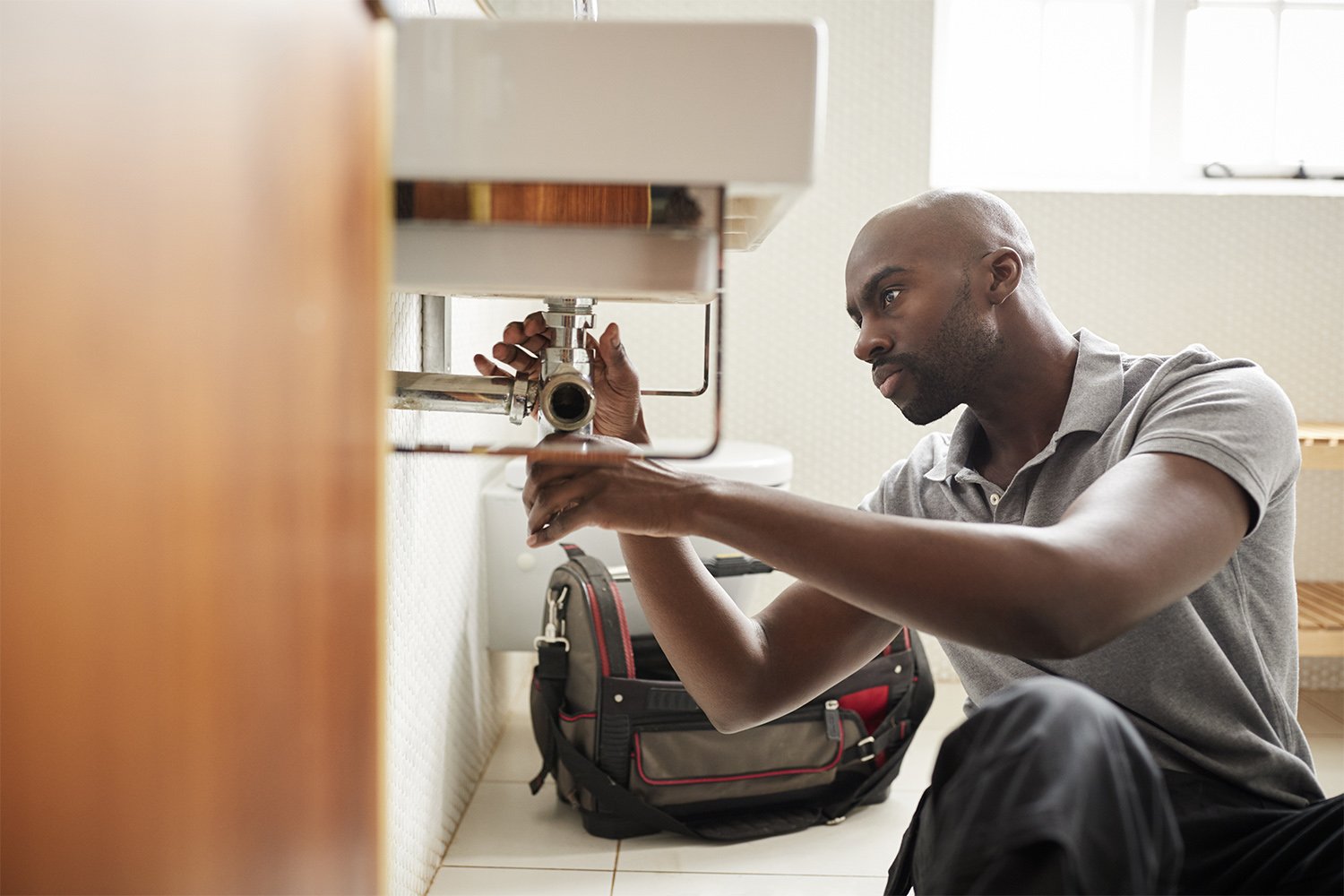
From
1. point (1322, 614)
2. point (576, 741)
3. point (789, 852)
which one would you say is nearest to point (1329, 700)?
point (1322, 614)

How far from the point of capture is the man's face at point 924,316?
3.69ft

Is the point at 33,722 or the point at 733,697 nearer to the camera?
the point at 33,722

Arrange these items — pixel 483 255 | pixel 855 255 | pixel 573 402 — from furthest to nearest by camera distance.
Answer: pixel 855 255
pixel 573 402
pixel 483 255

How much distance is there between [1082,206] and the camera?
236cm

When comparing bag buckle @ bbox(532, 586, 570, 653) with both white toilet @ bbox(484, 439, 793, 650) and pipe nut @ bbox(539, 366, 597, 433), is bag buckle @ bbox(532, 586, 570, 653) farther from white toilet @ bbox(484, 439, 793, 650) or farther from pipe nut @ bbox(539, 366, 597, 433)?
pipe nut @ bbox(539, 366, 597, 433)

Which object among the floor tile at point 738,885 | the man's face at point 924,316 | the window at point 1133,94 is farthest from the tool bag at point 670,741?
the window at point 1133,94

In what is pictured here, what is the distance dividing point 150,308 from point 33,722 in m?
0.17

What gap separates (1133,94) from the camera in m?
2.49

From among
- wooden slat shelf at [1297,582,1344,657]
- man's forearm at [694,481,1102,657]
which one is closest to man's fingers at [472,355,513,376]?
man's forearm at [694,481,1102,657]

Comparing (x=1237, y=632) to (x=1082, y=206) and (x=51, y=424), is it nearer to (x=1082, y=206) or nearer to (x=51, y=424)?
(x=51, y=424)

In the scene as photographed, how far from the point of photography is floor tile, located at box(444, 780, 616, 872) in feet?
5.16

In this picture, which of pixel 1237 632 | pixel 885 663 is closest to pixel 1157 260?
pixel 885 663

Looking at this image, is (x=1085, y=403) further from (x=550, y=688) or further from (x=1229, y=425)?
(x=550, y=688)

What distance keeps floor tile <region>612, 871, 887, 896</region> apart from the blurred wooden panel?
1012 millimetres
